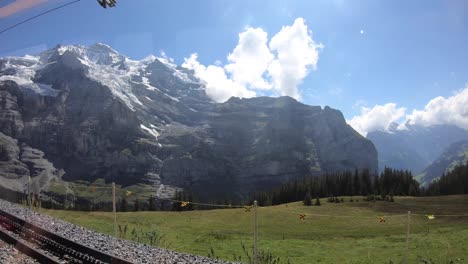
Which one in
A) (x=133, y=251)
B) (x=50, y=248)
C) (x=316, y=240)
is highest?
(x=50, y=248)

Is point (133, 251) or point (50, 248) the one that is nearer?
point (50, 248)

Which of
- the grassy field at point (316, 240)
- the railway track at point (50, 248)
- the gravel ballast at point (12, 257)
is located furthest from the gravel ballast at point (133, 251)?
the grassy field at point (316, 240)

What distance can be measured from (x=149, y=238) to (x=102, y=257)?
1121 cm

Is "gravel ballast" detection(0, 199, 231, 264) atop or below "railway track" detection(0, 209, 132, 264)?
below

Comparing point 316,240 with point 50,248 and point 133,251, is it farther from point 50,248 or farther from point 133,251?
point 50,248

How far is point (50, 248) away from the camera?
54.7 feet

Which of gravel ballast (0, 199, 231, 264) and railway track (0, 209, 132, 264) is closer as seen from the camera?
railway track (0, 209, 132, 264)

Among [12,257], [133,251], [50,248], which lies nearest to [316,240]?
[133,251]

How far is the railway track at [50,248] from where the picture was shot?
14014 millimetres

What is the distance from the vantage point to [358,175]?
13650 centimetres

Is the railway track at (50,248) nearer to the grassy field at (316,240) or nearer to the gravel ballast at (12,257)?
the gravel ballast at (12,257)

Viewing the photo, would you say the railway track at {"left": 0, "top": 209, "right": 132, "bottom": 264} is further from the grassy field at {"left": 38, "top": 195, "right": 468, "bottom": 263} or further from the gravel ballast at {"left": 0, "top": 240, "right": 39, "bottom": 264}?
the grassy field at {"left": 38, "top": 195, "right": 468, "bottom": 263}

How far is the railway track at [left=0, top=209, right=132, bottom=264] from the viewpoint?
14014 millimetres

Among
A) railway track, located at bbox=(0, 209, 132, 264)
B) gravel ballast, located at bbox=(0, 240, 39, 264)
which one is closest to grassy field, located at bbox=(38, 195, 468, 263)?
railway track, located at bbox=(0, 209, 132, 264)
